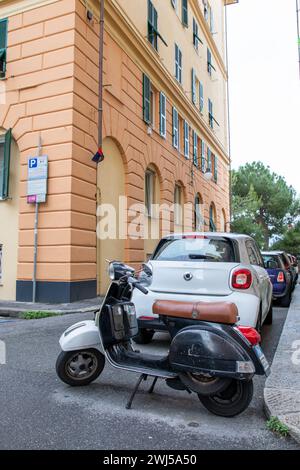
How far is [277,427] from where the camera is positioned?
311cm

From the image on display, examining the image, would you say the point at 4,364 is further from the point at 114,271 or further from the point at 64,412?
the point at 114,271

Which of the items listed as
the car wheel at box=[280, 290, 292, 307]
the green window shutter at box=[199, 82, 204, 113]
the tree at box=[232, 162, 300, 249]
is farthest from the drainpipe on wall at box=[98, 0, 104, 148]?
the tree at box=[232, 162, 300, 249]

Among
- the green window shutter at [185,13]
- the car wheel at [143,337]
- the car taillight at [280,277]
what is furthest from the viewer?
the green window shutter at [185,13]

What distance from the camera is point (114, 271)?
12.6ft

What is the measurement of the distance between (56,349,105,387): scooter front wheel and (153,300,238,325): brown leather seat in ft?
3.03

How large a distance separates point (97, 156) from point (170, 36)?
9958 millimetres

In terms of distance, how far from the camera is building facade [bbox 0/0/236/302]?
10469 millimetres

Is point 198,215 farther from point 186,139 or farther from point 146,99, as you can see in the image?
point 146,99

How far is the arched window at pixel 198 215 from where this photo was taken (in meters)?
22.3

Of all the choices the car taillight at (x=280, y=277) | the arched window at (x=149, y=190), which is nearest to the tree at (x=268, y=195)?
the arched window at (x=149, y=190)

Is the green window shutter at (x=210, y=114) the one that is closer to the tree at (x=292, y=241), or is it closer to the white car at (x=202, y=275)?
the white car at (x=202, y=275)

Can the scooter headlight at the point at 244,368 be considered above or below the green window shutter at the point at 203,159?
below

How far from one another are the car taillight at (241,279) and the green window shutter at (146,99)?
1094 centimetres
